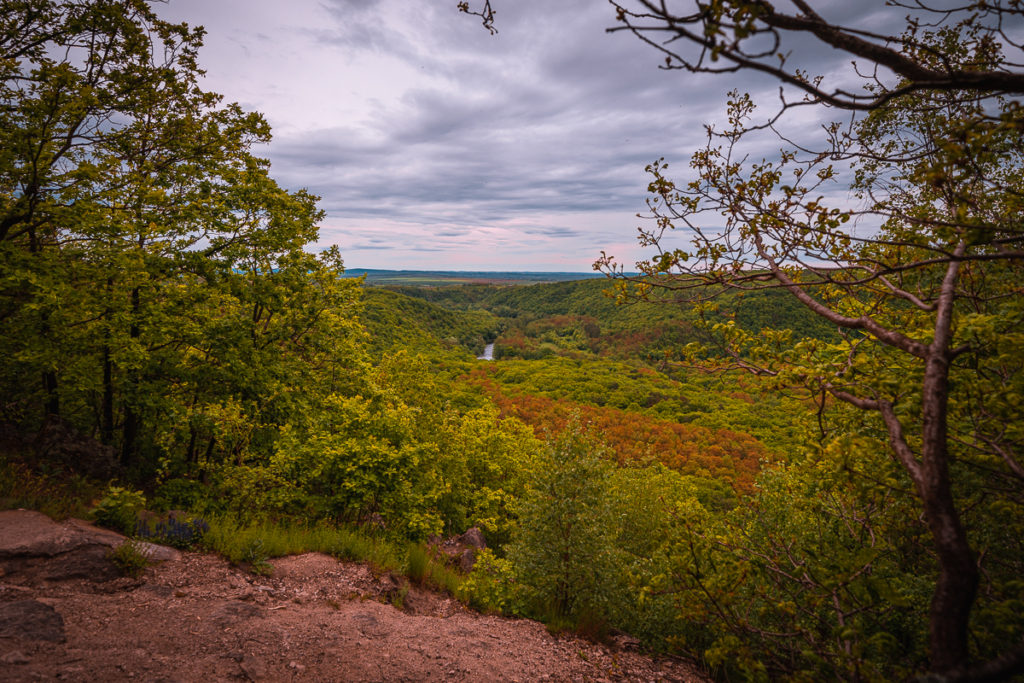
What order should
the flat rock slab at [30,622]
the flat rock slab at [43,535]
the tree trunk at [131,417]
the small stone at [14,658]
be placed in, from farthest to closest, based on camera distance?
the tree trunk at [131,417]
the flat rock slab at [43,535]
the flat rock slab at [30,622]
the small stone at [14,658]

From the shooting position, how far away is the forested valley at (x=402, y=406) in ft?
14.4

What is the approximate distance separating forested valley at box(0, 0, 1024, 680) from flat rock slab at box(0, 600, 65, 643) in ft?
8.02

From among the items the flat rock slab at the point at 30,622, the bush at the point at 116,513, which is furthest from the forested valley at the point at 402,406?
the flat rock slab at the point at 30,622

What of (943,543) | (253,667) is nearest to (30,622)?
(253,667)

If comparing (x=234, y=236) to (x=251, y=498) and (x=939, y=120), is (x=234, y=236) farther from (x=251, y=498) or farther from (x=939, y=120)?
(x=939, y=120)

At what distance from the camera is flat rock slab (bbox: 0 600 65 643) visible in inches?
181

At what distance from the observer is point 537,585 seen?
31.3 ft

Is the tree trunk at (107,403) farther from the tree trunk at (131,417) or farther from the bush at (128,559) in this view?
the bush at (128,559)

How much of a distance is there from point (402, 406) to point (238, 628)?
8.61 m

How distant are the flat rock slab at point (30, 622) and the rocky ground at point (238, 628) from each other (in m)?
0.01

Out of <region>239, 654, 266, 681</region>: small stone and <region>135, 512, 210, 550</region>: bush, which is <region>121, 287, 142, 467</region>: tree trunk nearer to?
<region>135, 512, 210, 550</region>: bush

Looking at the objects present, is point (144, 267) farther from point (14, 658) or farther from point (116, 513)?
point (14, 658)

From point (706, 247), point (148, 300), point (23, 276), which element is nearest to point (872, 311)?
point (706, 247)

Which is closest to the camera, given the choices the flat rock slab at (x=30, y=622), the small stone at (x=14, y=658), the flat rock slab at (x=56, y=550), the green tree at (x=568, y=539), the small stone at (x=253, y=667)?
the small stone at (x=14, y=658)
